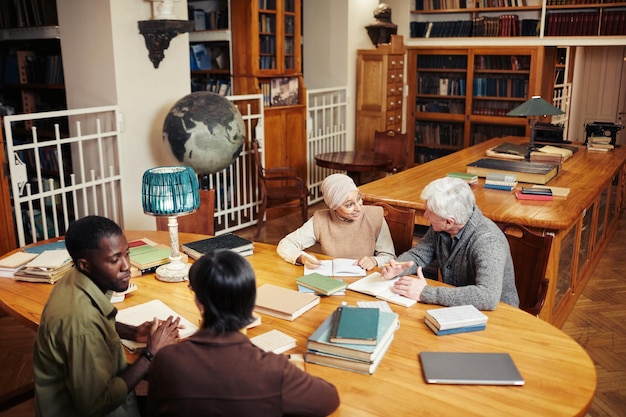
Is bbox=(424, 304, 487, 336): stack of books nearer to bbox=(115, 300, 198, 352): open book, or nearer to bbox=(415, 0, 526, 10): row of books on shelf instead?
bbox=(115, 300, 198, 352): open book

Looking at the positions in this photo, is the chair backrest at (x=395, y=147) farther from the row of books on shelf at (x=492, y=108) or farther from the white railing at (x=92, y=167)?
the row of books on shelf at (x=492, y=108)

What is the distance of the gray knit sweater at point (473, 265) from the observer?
2.41 meters

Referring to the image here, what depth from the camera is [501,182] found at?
4305 mm

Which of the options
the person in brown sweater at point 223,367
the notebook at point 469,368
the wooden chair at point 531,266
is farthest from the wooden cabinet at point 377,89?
the person in brown sweater at point 223,367

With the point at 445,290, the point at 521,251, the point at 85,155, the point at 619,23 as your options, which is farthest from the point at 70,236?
the point at 619,23

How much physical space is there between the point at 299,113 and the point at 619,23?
440 cm

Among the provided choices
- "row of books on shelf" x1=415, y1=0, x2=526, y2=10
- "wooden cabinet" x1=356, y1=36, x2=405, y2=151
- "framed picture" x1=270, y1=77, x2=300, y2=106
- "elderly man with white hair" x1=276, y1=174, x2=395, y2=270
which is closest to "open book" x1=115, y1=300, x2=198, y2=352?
"elderly man with white hair" x1=276, y1=174, x2=395, y2=270

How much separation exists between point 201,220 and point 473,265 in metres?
1.79

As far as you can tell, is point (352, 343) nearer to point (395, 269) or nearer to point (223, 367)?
point (223, 367)

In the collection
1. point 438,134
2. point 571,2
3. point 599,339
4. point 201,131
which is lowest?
point 599,339

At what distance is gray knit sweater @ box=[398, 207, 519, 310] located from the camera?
7.89 ft

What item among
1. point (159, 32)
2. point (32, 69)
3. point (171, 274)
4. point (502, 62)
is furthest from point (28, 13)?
point (502, 62)

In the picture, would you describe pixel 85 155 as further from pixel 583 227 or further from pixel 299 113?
pixel 583 227

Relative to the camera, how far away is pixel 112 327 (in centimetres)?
191
